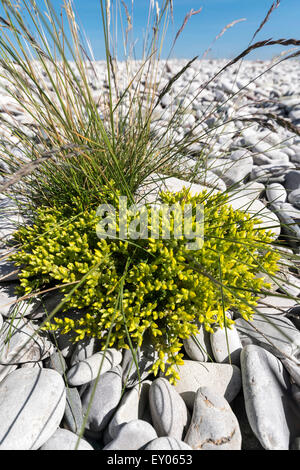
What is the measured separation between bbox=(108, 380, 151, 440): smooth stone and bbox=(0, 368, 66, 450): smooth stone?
303mm

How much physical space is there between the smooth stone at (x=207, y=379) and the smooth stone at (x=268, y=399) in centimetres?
10

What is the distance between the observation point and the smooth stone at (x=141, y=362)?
1.90m

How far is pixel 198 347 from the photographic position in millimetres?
2047

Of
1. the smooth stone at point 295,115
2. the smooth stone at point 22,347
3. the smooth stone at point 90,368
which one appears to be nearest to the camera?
the smooth stone at point 90,368

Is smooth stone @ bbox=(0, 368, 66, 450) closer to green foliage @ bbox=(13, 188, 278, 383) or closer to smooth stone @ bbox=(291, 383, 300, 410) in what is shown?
green foliage @ bbox=(13, 188, 278, 383)

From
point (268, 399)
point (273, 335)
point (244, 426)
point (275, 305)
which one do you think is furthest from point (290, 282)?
point (244, 426)

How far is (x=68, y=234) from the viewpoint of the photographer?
218 centimetres

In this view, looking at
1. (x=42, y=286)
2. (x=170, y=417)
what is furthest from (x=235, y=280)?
(x=42, y=286)

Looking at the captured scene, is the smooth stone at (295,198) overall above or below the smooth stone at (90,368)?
above

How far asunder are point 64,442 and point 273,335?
144cm

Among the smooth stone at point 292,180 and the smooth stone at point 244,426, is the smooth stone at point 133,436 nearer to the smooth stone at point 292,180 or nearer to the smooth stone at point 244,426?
the smooth stone at point 244,426

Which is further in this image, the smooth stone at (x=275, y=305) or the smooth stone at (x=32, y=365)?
the smooth stone at (x=275, y=305)

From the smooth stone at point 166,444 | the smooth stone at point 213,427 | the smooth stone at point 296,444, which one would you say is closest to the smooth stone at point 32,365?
the smooth stone at point 166,444

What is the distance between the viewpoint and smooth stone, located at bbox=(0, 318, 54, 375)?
6.49 feet
